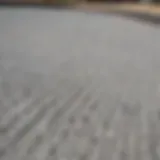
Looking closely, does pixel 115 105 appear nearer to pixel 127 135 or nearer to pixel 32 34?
pixel 127 135

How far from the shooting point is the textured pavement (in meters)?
0.57

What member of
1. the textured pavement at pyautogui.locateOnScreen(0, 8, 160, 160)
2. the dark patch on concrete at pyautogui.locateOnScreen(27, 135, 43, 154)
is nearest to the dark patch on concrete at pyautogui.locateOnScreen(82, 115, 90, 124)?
the textured pavement at pyautogui.locateOnScreen(0, 8, 160, 160)

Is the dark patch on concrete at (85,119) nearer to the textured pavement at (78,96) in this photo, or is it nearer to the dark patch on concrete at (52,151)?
the textured pavement at (78,96)

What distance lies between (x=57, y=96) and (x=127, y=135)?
0.24 metres

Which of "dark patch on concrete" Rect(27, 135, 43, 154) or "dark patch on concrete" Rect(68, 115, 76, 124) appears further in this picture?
"dark patch on concrete" Rect(68, 115, 76, 124)

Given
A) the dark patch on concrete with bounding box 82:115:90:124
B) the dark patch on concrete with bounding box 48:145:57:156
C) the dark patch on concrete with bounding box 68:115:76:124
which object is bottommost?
the dark patch on concrete with bounding box 48:145:57:156

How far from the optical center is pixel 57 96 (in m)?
0.78

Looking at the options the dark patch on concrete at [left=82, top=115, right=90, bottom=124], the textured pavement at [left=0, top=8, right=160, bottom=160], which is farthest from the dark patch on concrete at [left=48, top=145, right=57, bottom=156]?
the dark patch on concrete at [left=82, top=115, right=90, bottom=124]

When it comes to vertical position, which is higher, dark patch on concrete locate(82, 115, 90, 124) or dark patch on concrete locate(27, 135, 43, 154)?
dark patch on concrete locate(82, 115, 90, 124)

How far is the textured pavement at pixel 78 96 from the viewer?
0.57 metres

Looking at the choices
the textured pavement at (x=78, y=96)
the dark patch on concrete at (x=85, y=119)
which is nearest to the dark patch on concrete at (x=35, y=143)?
the textured pavement at (x=78, y=96)

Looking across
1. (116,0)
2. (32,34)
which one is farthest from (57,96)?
(116,0)

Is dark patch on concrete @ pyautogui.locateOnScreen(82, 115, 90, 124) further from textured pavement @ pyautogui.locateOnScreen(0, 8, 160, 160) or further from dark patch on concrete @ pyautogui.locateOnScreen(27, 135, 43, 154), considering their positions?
dark patch on concrete @ pyautogui.locateOnScreen(27, 135, 43, 154)

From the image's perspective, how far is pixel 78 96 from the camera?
2.59 ft
